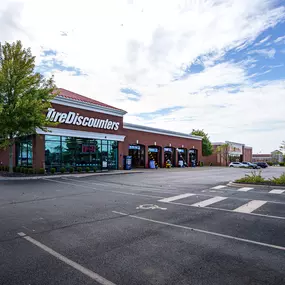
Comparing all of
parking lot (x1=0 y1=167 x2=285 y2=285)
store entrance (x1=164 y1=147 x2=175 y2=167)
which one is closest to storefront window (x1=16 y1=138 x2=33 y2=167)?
parking lot (x1=0 y1=167 x2=285 y2=285)

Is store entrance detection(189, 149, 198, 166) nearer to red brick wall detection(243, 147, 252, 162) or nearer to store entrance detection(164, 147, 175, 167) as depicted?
store entrance detection(164, 147, 175, 167)

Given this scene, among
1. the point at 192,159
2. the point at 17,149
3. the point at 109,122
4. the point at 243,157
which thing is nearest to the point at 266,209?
the point at 109,122

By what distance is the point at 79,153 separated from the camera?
2827 cm

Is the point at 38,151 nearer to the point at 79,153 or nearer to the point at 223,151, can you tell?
the point at 79,153

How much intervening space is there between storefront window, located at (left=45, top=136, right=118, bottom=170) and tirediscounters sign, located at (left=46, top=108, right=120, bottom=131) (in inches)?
66.2

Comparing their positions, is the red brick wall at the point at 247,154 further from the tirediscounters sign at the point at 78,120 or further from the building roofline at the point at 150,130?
the tirediscounters sign at the point at 78,120

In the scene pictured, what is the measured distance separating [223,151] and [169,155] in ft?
88.6

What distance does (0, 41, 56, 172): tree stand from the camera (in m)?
21.1

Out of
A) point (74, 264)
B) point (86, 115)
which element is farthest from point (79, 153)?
point (74, 264)

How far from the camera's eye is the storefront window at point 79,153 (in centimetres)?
2579

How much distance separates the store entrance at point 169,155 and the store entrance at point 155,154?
57.8 inches

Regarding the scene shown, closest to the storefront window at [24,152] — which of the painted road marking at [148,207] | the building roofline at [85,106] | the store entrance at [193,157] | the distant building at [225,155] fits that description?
the building roofline at [85,106]

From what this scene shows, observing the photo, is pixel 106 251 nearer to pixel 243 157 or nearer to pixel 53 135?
pixel 53 135

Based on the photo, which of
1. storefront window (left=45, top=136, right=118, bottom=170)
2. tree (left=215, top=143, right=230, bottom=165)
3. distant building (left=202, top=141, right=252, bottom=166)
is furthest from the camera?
distant building (left=202, top=141, right=252, bottom=166)
